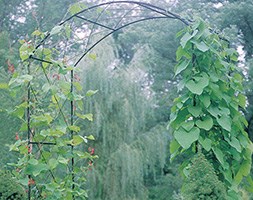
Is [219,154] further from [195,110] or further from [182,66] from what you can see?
[182,66]

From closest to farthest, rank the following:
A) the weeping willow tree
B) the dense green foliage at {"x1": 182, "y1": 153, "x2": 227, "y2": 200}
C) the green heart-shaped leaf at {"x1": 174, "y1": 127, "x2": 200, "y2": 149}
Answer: the dense green foliage at {"x1": 182, "y1": 153, "x2": 227, "y2": 200} → the green heart-shaped leaf at {"x1": 174, "y1": 127, "x2": 200, "y2": 149} → the weeping willow tree

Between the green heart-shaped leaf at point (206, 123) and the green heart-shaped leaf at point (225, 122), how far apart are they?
7 centimetres

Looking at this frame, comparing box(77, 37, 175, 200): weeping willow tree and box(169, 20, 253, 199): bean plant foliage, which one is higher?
box(169, 20, 253, 199): bean plant foliage

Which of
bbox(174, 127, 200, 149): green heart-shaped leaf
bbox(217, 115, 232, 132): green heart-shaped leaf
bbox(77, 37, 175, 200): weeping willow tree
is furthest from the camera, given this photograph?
bbox(77, 37, 175, 200): weeping willow tree

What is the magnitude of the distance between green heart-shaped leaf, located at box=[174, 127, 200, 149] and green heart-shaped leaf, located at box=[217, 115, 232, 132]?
0.16 m

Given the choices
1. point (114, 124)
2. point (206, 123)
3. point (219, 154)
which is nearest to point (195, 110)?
point (206, 123)

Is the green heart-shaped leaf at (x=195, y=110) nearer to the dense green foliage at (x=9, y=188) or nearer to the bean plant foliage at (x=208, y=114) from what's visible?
the bean plant foliage at (x=208, y=114)

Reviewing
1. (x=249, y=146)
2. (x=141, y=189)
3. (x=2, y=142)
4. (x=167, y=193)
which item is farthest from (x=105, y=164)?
(x=249, y=146)

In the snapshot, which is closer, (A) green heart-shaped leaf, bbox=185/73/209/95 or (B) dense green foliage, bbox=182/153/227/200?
(B) dense green foliage, bbox=182/153/227/200

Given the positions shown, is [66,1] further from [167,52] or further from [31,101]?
[31,101]

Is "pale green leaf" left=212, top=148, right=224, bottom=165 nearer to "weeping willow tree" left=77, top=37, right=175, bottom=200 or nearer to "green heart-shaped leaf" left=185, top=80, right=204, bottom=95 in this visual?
"green heart-shaped leaf" left=185, top=80, right=204, bottom=95

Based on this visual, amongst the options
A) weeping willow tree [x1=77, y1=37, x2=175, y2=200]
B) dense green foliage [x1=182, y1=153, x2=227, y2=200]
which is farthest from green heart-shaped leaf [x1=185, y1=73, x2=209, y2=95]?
weeping willow tree [x1=77, y1=37, x2=175, y2=200]

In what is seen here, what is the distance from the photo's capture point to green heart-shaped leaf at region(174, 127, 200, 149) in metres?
2.34

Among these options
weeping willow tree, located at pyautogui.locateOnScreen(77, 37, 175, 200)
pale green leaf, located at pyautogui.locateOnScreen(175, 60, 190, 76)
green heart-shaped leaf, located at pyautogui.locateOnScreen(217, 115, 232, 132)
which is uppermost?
pale green leaf, located at pyautogui.locateOnScreen(175, 60, 190, 76)
